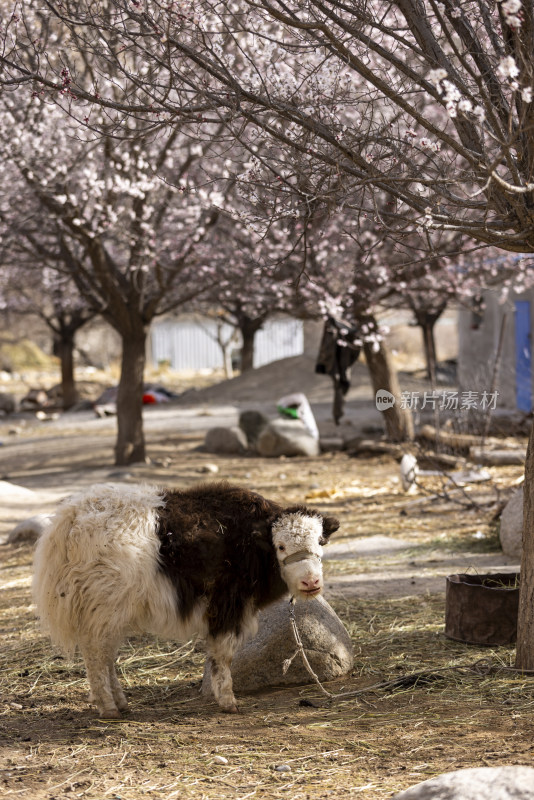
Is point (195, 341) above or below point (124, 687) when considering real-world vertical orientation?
above

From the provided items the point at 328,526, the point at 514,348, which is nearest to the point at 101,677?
the point at 328,526

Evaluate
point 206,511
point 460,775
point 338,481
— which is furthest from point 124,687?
point 338,481

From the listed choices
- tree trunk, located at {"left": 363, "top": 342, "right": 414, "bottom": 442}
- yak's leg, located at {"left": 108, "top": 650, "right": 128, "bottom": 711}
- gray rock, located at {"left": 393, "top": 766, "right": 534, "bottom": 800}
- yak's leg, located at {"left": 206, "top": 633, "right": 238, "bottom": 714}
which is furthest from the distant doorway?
gray rock, located at {"left": 393, "top": 766, "right": 534, "bottom": 800}

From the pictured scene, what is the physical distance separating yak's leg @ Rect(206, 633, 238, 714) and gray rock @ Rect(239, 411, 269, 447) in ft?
42.2

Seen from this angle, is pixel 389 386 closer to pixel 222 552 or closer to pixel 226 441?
pixel 226 441

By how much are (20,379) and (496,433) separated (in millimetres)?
32473

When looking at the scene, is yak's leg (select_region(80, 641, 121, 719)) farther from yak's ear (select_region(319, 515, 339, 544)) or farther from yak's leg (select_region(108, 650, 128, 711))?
yak's ear (select_region(319, 515, 339, 544))

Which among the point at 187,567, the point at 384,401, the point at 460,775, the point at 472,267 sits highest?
the point at 472,267

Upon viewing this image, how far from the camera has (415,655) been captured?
5.71m

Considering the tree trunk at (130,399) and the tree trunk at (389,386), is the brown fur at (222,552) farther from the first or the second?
the tree trunk at (389,386)

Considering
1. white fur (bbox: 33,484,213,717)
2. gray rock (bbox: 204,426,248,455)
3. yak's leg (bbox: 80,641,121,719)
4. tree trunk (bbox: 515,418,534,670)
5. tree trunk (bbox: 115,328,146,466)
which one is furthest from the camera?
gray rock (bbox: 204,426,248,455)

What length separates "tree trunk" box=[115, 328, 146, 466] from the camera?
15.4 meters

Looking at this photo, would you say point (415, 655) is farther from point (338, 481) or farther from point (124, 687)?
point (338, 481)

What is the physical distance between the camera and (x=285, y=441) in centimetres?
1694
